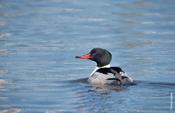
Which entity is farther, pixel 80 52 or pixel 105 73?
pixel 80 52

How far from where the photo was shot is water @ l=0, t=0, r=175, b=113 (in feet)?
56.9

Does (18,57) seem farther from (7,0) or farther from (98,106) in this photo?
(7,0)

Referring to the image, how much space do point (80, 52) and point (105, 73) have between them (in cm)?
333

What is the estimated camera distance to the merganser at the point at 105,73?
Result: 1903 centimetres

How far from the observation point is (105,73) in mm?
19500

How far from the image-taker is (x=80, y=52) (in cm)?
2273

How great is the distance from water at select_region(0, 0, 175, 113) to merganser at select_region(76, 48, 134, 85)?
0.28m

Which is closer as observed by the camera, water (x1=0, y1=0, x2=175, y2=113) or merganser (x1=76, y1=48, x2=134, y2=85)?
water (x1=0, y1=0, x2=175, y2=113)

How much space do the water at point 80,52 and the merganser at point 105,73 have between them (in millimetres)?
282

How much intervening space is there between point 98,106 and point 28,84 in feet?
8.59

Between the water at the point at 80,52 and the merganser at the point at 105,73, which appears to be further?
the merganser at the point at 105,73

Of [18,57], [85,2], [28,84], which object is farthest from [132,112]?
[85,2]

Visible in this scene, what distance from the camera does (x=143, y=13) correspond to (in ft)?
93.4

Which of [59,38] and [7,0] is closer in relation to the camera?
[59,38]
